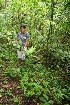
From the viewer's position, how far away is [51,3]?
860cm

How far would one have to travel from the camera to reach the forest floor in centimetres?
679

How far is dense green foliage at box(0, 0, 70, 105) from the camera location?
7395mm

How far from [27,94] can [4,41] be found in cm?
501

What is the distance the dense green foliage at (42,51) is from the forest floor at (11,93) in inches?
6.6

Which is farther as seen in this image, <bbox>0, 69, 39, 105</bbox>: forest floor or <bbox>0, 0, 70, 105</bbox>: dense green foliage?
<bbox>0, 0, 70, 105</bbox>: dense green foliage

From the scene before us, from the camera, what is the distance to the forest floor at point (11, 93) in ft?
22.3

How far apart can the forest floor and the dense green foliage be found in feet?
0.55

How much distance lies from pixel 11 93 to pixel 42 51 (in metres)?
3.85

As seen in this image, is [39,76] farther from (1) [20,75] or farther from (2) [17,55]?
(2) [17,55]

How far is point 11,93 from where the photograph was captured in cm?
719

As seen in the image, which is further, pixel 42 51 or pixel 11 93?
pixel 42 51

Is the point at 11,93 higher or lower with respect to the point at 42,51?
lower

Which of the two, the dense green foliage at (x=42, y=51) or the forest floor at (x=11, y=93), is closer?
the forest floor at (x=11, y=93)

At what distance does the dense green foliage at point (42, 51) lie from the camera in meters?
7.39
